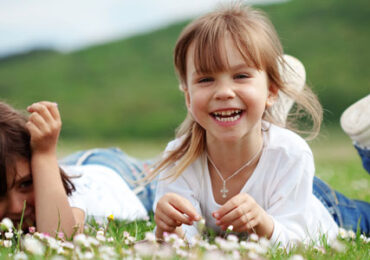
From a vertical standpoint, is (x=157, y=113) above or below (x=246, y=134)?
below

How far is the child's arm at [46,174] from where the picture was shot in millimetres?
3051

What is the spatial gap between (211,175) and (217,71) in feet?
2.55

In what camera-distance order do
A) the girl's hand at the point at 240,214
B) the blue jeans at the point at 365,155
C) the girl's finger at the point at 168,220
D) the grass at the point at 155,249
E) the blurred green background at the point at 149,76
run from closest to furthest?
the grass at the point at 155,249 → the girl's hand at the point at 240,214 → the girl's finger at the point at 168,220 → the blue jeans at the point at 365,155 → the blurred green background at the point at 149,76

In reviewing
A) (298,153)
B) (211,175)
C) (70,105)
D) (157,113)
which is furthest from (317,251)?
(70,105)

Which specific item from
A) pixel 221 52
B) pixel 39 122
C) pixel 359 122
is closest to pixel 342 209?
pixel 359 122

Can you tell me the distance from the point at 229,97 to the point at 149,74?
24.7 m

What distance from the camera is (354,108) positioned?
4242 mm

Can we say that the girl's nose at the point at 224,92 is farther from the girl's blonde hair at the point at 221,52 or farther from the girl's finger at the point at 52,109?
the girl's finger at the point at 52,109

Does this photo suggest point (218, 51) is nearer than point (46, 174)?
Yes

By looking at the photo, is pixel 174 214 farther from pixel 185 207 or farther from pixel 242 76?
pixel 242 76

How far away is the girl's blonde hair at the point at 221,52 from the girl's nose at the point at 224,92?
0.10m

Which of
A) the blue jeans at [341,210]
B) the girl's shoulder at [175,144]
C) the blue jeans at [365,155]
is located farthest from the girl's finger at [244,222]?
the blue jeans at [365,155]

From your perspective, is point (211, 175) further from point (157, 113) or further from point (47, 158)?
point (157, 113)

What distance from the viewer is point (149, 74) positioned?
27.3m
